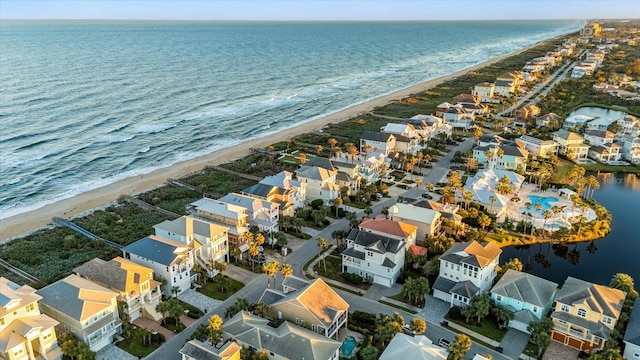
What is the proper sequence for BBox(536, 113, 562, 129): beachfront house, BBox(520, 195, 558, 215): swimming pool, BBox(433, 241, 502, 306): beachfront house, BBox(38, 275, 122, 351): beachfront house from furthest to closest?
BBox(536, 113, 562, 129): beachfront house < BBox(520, 195, 558, 215): swimming pool < BBox(433, 241, 502, 306): beachfront house < BBox(38, 275, 122, 351): beachfront house

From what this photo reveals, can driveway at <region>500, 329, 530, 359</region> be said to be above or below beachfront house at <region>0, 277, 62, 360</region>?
below

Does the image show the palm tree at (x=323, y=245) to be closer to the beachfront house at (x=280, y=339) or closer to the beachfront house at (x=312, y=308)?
the beachfront house at (x=312, y=308)

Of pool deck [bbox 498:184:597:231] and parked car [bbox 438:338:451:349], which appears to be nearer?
parked car [bbox 438:338:451:349]

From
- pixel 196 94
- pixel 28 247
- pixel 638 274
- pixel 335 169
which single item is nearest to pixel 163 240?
pixel 28 247

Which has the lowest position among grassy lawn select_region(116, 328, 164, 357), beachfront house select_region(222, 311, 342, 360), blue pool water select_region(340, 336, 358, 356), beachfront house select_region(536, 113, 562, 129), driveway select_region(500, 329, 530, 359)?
grassy lawn select_region(116, 328, 164, 357)

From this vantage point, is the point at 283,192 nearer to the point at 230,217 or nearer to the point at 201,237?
the point at 230,217

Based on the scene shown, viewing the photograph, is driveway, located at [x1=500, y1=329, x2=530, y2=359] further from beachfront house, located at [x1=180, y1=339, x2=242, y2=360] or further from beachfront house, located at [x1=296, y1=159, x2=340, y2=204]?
beachfront house, located at [x1=296, y1=159, x2=340, y2=204]

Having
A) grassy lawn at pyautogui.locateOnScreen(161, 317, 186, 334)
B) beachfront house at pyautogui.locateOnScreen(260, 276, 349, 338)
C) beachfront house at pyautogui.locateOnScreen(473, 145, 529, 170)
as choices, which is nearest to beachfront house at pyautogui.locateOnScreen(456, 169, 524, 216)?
beachfront house at pyautogui.locateOnScreen(473, 145, 529, 170)

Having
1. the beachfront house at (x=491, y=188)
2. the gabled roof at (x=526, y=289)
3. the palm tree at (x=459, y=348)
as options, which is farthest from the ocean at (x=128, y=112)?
the gabled roof at (x=526, y=289)
